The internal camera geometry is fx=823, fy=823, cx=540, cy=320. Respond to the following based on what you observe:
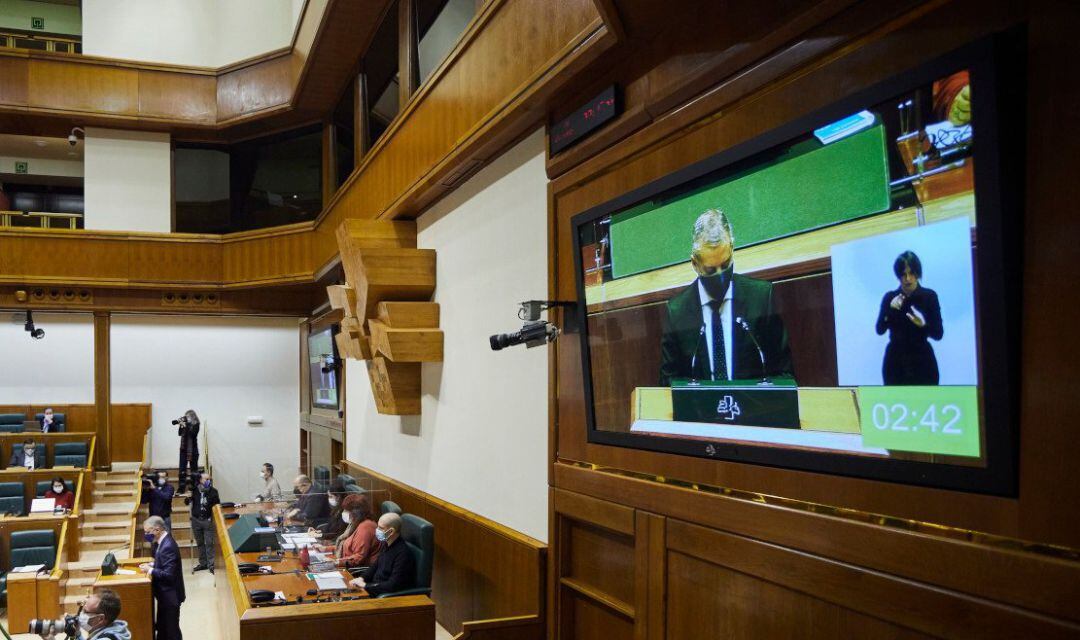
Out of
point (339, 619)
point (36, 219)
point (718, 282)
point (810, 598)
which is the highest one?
point (36, 219)

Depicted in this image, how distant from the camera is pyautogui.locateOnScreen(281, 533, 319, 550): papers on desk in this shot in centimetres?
594

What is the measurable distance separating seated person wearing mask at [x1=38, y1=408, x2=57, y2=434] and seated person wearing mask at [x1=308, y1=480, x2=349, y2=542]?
7.19 metres

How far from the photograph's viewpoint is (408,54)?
6.65 m

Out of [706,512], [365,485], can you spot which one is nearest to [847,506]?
[706,512]

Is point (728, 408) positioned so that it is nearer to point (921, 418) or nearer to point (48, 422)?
point (921, 418)

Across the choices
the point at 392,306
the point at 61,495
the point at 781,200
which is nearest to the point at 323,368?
the point at 61,495

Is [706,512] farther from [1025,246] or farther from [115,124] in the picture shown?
[115,124]

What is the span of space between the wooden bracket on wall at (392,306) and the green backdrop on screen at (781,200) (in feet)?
9.89

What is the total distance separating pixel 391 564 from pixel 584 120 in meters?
2.96

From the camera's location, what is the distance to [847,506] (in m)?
2.11

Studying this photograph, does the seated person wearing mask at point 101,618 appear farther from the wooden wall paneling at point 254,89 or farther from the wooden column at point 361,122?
the wooden wall paneling at point 254,89

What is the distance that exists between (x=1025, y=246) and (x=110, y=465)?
1282 centimetres

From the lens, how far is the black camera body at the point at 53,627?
12.1 ft

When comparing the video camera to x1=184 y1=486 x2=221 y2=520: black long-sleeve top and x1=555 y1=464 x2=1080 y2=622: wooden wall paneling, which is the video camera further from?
x1=184 y1=486 x2=221 y2=520: black long-sleeve top
